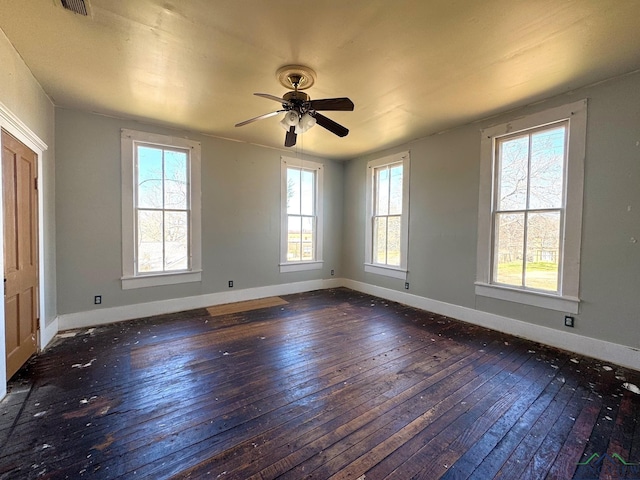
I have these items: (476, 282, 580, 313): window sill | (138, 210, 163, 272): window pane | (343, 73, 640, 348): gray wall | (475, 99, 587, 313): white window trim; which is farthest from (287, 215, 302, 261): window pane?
(475, 99, 587, 313): white window trim

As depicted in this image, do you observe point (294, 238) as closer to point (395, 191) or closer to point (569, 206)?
point (395, 191)

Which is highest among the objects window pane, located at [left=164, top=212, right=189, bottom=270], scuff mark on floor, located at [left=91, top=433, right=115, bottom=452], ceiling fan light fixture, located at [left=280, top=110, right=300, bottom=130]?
ceiling fan light fixture, located at [left=280, top=110, right=300, bottom=130]

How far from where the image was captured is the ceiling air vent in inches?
68.1

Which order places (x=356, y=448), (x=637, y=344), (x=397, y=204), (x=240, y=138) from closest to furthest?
(x=356, y=448) < (x=637, y=344) < (x=240, y=138) < (x=397, y=204)

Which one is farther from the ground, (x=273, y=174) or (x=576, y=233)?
(x=273, y=174)

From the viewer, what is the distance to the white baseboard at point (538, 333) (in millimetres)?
2570

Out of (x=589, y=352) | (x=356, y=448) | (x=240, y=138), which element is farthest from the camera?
(x=240, y=138)

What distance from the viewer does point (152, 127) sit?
384cm

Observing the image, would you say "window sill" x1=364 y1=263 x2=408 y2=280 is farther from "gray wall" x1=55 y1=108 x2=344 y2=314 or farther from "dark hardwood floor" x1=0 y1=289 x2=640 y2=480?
"dark hardwood floor" x1=0 y1=289 x2=640 y2=480

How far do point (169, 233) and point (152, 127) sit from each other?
151 centimetres

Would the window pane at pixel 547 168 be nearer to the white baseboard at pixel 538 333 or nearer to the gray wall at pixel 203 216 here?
the white baseboard at pixel 538 333

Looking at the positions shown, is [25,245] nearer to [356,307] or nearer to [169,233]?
[169,233]

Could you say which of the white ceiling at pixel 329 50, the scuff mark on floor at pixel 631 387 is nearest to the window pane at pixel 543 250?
the scuff mark on floor at pixel 631 387

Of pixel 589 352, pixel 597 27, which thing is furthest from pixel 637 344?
pixel 597 27
